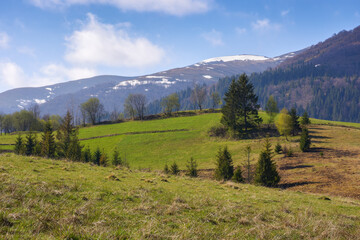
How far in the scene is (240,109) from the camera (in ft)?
240

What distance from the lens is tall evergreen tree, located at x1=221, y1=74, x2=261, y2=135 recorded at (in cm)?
7134

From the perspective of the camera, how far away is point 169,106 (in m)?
139

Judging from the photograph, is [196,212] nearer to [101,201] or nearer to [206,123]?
[101,201]

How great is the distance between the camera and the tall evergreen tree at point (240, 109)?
234 ft

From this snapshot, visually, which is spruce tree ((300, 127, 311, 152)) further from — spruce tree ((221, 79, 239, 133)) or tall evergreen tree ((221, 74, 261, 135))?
tall evergreen tree ((221, 74, 261, 135))

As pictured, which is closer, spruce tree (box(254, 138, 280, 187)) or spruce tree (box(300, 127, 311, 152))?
spruce tree (box(254, 138, 280, 187))

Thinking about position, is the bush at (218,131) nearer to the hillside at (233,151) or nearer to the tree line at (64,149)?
the hillside at (233,151)

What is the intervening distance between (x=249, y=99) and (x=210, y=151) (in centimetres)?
2698

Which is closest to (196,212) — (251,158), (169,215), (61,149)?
(169,215)

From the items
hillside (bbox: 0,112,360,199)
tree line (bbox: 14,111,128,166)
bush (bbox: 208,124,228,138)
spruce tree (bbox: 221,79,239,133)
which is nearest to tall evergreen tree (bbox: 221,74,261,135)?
spruce tree (bbox: 221,79,239,133)

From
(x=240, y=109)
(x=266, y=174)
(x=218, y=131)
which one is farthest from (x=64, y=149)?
(x=240, y=109)

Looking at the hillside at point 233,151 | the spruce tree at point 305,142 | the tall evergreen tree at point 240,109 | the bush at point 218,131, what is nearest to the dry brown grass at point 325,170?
the hillside at point 233,151

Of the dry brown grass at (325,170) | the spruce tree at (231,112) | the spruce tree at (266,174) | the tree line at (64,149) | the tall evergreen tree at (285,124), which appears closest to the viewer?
the dry brown grass at (325,170)

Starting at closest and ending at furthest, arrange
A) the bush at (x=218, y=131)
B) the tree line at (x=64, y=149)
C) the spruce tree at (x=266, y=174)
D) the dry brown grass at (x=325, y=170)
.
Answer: the dry brown grass at (x=325, y=170) < the spruce tree at (x=266, y=174) < the tree line at (x=64, y=149) < the bush at (x=218, y=131)
